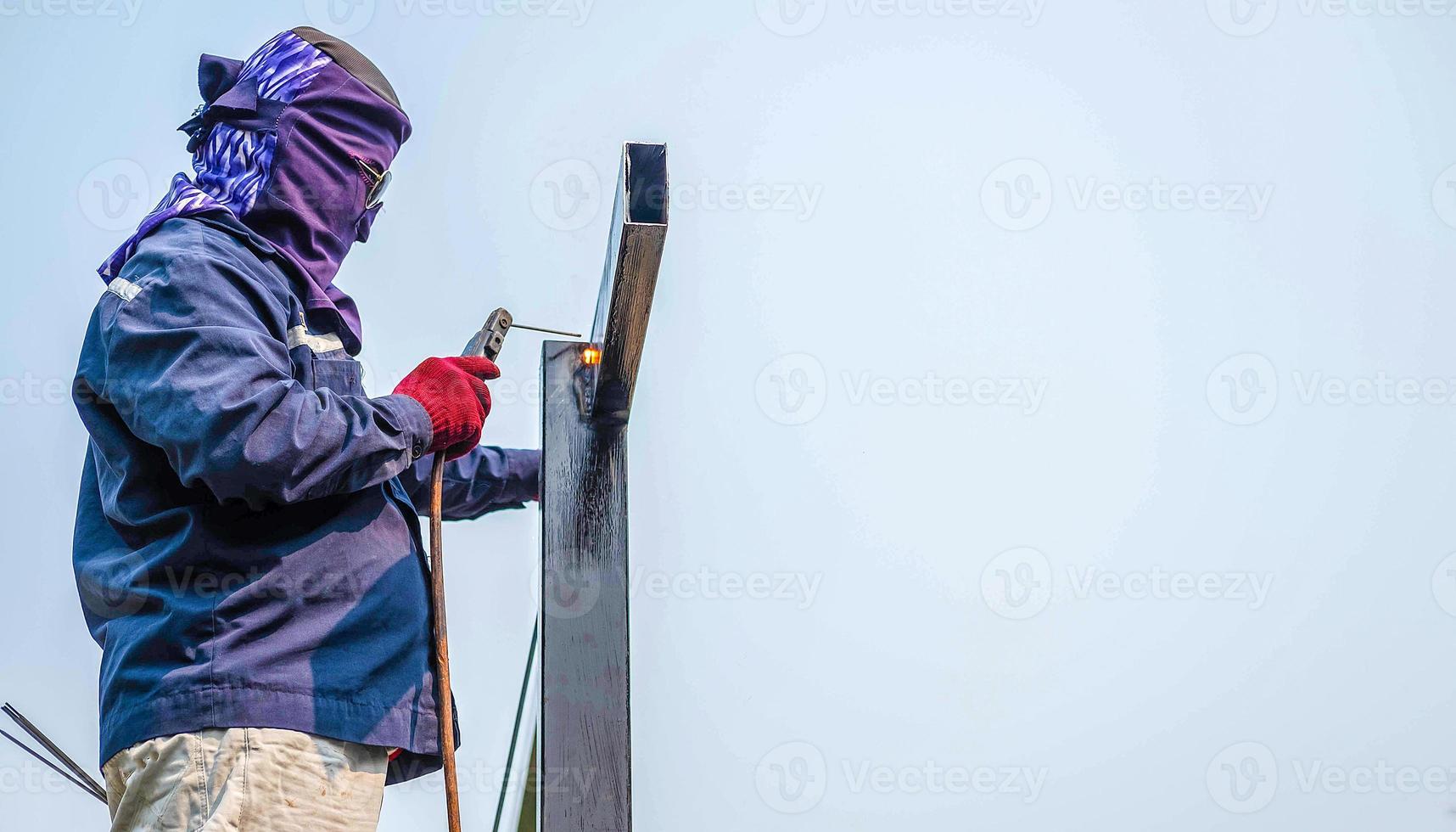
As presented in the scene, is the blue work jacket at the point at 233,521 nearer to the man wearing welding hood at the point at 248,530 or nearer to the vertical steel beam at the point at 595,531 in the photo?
the man wearing welding hood at the point at 248,530

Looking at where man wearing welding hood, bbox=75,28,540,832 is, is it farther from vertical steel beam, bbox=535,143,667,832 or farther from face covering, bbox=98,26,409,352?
vertical steel beam, bbox=535,143,667,832

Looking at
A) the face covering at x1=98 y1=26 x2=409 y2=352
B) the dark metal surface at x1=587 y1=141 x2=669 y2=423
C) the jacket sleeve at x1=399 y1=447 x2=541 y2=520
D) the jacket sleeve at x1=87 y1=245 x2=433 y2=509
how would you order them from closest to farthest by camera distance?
the jacket sleeve at x1=87 y1=245 x2=433 y2=509, the dark metal surface at x1=587 y1=141 x2=669 y2=423, the face covering at x1=98 y1=26 x2=409 y2=352, the jacket sleeve at x1=399 y1=447 x2=541 y2=520

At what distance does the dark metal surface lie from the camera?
1183 millimetres

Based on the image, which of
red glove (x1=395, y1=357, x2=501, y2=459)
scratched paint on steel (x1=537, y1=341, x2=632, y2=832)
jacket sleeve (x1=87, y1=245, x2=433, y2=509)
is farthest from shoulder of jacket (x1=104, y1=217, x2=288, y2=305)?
scratched paint on steel (x1=537, y1=341, x2=632, y2=832)

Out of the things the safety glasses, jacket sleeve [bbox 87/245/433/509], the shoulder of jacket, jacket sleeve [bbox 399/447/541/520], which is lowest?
jacket sleeve [bbox 399/447/541/520]

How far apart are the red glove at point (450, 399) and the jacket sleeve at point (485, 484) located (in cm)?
31

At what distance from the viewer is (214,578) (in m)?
1.14

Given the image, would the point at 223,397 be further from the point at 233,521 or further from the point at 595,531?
the point at 595,531

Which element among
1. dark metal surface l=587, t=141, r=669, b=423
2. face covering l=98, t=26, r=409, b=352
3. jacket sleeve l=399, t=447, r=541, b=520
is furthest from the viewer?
jacket sleeve l=399, t=447, r=541, b=520

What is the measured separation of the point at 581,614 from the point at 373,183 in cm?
61

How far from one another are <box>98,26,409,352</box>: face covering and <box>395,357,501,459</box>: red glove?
13cm

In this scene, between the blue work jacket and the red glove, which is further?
the red glove

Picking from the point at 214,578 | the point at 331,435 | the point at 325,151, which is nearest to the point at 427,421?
the point at 331,435

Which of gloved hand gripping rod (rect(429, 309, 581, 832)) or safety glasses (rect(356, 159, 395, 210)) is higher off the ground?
safety glasses (rect(356, 159, 395, 210))
